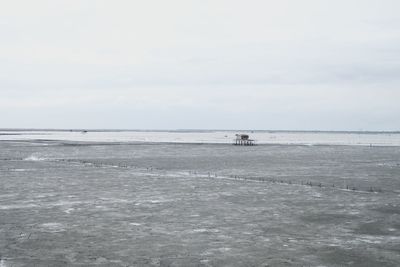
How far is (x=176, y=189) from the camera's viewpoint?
30.8 m

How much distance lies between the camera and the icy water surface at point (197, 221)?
14992 millimetres

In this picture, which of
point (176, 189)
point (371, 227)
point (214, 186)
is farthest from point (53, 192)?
point (371, 227)

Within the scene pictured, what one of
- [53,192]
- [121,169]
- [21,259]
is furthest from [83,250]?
[121,169]

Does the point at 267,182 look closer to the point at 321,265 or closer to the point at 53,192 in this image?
the point at 53,192

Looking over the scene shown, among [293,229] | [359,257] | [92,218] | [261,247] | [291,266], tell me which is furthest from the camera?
[92,218]

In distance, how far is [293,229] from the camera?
62.5 feet

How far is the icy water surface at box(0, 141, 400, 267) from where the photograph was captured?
1499 cm

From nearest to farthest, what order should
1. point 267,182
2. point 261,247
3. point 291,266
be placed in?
point 291,266 → point 261,247 → point 267,182

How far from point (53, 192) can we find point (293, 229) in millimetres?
16036

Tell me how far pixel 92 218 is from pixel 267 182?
688 inches

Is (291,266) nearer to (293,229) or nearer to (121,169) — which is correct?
(293,229)

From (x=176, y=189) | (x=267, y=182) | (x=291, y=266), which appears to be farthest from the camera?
(x=267, y=182)

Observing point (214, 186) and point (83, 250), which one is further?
point (214, 186)

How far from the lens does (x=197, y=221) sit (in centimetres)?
2047
